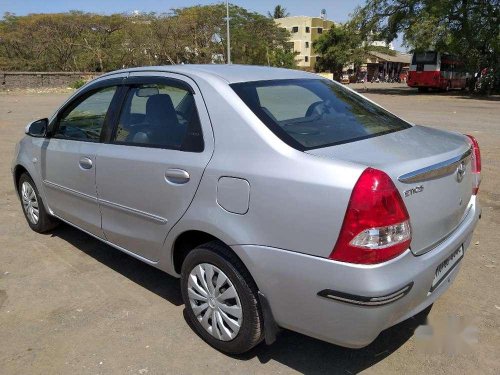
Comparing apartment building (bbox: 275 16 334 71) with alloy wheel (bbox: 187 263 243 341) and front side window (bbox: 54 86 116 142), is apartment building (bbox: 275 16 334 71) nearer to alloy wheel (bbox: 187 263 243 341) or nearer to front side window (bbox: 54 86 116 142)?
front side window (bbox: 54 86 116 142)

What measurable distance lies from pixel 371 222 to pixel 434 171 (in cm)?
53

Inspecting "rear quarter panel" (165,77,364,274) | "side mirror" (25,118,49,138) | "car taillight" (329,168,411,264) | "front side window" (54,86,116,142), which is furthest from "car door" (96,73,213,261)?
"side mirror" (25,118,49,138)

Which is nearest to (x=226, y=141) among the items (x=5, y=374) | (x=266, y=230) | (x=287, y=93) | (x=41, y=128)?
(x=266, y=230)

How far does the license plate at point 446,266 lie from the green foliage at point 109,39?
140ft

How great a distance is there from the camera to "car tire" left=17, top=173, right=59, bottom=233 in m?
4.68

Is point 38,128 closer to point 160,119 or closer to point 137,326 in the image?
point 160,119

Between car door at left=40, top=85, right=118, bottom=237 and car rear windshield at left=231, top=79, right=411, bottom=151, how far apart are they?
1.29 m

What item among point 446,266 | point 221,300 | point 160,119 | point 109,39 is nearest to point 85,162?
point 160,119

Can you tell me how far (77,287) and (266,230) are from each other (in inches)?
81.0

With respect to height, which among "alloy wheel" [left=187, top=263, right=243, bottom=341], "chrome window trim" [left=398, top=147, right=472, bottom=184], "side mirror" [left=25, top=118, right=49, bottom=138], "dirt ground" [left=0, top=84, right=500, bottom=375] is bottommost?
"dirt ground" [left=0, top=84, right=500, bottom=375]

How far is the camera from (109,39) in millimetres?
42250

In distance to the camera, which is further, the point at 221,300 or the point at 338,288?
the point at 221,300

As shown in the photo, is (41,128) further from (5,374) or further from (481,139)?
(481,139)

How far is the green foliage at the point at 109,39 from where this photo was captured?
4018cm
